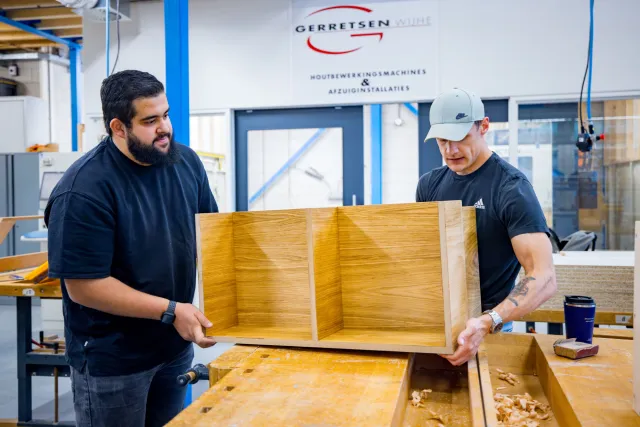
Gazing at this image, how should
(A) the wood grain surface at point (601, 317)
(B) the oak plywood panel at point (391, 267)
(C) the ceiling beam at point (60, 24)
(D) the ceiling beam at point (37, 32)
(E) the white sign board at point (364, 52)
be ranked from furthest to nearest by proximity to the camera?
(C) the ceiling beam at point (60, 24) → (D) the ceiling beam at point (37, 32) → (E) the white sign board at point (364, 52) → (A) the wood grain surface at point (601, 317) → (B) the oak plywood panel at point (391, 267)

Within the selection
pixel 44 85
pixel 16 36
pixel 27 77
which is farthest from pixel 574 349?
pixel 27 77

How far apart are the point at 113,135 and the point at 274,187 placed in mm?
4737

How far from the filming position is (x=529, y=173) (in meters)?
5.08

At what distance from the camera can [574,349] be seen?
154cm

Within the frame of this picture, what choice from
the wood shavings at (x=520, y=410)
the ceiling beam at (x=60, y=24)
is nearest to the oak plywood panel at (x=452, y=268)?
the wood shavings at (x=520, y=410)

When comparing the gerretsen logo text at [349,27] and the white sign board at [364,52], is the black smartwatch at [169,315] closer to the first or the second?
the white sign board at [364,52]

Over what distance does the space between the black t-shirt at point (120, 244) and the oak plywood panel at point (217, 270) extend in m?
0.26

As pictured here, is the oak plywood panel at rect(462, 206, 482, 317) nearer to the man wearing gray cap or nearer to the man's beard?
the man wearing gray cap

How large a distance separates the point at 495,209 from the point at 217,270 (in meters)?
0.91

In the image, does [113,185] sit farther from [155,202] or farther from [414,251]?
[414,251]

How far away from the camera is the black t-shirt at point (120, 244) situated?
1.57m

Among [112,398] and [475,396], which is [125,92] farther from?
[475,396]

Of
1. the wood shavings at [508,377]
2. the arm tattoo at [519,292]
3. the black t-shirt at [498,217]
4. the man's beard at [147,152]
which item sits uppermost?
the man's beard at [147,152]

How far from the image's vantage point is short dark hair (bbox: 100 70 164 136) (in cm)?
168
